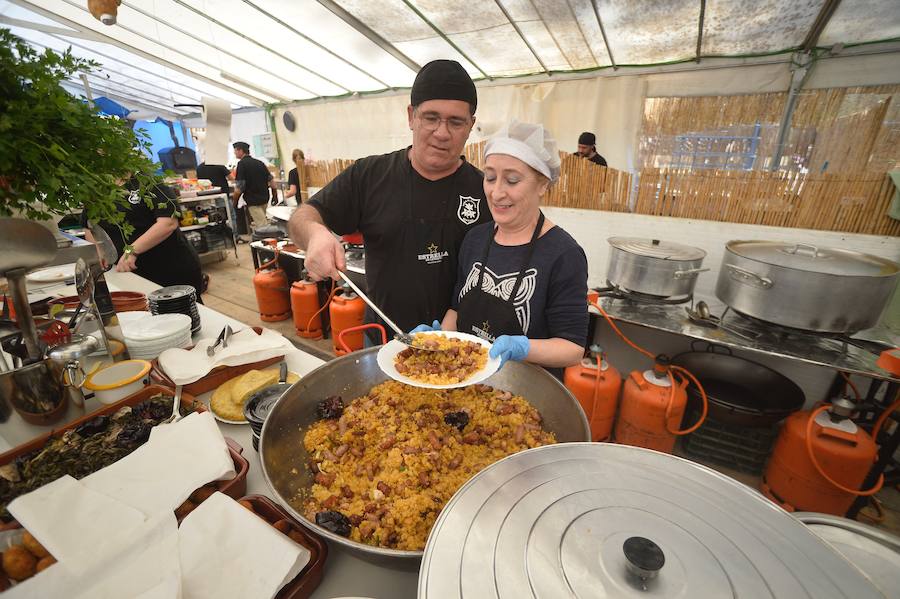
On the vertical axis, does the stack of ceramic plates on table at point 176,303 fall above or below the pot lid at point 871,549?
above

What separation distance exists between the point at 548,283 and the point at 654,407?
5.73 ft

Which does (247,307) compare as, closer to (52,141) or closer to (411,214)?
(411,214)

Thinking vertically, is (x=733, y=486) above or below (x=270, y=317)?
above

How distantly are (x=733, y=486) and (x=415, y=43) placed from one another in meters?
5.57

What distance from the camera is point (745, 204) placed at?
3559 mm

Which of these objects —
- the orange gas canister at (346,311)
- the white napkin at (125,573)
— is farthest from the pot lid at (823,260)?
the orange gas canister at (346,311)

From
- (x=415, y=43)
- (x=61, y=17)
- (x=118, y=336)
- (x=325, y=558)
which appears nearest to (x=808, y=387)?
(x=325, y=558)

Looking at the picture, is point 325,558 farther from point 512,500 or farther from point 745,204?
point 745,204

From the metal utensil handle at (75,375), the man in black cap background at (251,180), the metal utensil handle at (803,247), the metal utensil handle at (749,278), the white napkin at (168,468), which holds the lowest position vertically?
the white napkin at (168,468)

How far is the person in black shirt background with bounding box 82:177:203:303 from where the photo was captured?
3258mm

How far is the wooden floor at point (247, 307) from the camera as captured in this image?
2777 mm

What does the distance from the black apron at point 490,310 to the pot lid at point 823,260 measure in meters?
1.77

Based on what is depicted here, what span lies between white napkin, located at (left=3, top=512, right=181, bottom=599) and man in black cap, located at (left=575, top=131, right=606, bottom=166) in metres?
4.93

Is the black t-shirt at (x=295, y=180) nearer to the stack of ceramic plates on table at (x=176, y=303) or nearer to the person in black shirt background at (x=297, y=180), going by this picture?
the person in black shirt background at (x=297, y=180)
